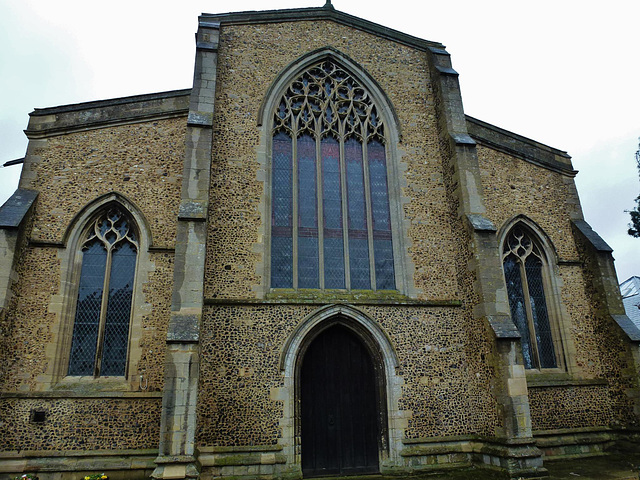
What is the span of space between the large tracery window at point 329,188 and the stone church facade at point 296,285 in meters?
0.05

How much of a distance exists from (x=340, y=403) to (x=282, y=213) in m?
4.57

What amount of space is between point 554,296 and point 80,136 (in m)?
13.0

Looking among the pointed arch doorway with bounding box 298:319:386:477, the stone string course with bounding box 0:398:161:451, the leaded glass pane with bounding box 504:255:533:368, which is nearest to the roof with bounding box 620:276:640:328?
the leaded glass pane with bounding box 504:255:533:368

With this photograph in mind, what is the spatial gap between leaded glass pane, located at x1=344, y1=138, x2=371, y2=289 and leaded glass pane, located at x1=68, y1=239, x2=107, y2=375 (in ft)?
19.0

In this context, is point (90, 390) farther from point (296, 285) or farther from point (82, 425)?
point (296, 285)

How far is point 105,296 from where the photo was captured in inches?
401

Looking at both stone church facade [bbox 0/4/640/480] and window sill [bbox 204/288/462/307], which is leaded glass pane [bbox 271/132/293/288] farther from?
window sill [bbox 204/288/462/307]

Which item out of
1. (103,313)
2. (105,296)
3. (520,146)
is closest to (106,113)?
(105,296)

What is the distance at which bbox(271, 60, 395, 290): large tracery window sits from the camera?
10.8 m

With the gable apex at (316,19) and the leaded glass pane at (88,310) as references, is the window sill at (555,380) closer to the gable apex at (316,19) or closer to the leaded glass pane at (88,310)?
the gable apex at (316,19)

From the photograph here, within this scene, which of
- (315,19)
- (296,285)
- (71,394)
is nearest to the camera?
(71,394)

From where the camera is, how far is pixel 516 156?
13570 mm

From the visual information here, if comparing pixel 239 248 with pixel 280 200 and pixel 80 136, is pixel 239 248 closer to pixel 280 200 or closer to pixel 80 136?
pixel 280 200

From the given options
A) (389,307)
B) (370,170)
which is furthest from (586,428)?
(370,170)
